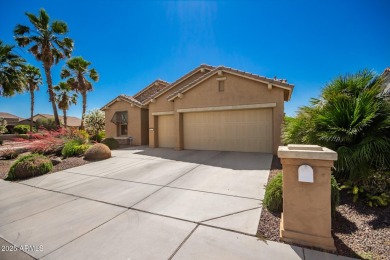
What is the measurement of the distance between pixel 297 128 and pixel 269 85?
15.2ft

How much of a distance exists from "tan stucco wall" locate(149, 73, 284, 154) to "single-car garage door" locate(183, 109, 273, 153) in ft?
1.77

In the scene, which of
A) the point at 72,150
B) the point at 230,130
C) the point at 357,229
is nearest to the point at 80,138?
the point at 72,150

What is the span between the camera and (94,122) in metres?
20.0

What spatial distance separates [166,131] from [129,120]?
4.43m

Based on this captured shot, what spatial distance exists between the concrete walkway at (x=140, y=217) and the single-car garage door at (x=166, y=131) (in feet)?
21.9

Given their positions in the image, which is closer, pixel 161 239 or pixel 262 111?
pixel 161 239

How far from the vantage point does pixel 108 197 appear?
486 cm

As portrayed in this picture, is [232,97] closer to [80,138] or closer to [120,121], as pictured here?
[80,138]

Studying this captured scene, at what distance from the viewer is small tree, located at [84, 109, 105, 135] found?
20031 millimetres

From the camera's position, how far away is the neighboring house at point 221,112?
9891mm

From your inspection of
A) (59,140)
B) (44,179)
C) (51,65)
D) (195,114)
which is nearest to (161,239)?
(44,179)

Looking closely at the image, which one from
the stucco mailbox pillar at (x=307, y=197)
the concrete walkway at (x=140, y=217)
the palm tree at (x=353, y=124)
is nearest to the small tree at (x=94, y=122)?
the concrete walkway at (x=140, y=217)

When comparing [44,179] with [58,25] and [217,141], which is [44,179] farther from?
[58,25]

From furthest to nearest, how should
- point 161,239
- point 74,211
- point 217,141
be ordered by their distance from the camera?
point 217,141, point 74,211, point 161,239
